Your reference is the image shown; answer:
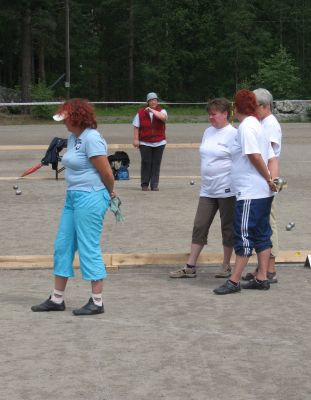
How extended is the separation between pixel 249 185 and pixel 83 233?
4.79 ft

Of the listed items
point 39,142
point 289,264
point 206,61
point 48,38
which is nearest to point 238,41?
point 206,61

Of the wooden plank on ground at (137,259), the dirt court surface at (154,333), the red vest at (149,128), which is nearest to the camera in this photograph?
the dirt court surface at (154,333)

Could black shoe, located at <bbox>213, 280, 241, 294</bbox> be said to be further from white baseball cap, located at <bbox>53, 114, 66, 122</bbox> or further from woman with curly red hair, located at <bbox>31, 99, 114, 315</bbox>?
white baseball cap, located at <bbox>53, 114, 66, 122</bbox>

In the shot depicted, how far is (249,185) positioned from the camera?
7.89 metres

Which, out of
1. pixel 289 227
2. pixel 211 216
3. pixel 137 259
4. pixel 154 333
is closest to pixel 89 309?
pixel 154 333

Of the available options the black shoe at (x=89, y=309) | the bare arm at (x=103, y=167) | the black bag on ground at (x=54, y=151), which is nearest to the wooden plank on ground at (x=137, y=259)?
the black shoe at (x=89, y=309)

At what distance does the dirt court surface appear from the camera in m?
5.47

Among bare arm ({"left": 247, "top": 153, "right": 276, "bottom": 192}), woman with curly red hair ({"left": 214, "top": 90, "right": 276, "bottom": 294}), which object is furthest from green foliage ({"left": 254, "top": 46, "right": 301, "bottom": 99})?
bare arm ({"left": 247, "top": 153, "right": 276, "bottom": 192})

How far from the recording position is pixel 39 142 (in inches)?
1139

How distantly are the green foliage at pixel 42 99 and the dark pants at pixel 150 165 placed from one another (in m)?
33.1

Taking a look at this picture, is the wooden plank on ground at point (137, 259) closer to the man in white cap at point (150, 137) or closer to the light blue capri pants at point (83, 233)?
the light blue capri pants at point (83, 233)

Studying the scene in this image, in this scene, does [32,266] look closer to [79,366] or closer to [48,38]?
[79,366]

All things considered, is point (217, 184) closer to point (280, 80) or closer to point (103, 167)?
point (103, 167)

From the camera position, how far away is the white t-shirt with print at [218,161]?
8461 millimetres
